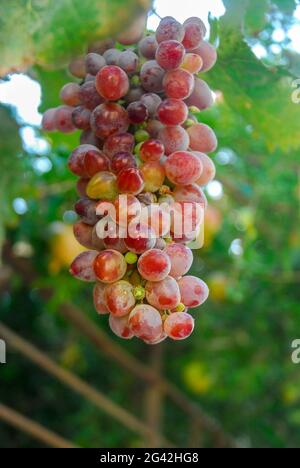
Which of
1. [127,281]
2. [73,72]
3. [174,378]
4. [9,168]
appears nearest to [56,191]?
[9,168]

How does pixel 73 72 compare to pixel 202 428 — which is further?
pixel 202 428

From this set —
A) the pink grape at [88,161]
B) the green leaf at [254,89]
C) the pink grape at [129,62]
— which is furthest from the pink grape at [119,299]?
the green leaf at [254,89]

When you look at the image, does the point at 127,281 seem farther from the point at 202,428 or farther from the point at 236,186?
the point at 202,428

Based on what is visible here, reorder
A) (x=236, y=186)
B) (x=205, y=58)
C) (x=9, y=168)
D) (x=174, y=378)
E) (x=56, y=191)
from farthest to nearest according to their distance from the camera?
(x=174, y=378) < (x=236, y=186) < (x=56, y=191) < (x=9, y=168) < (x=205, y=58)

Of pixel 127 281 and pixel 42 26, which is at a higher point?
pixel 42 26

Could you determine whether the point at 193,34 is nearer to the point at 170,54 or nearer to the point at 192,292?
the point at 170,54

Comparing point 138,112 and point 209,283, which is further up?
point 209,283

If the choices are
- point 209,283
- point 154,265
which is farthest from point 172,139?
point 209,283
